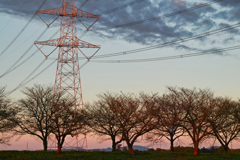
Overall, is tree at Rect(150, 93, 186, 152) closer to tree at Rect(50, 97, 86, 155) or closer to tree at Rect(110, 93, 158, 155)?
tree at Rect(110, 93, 158, 155)

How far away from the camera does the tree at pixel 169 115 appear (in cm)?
3675

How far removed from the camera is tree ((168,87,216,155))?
3528 centimetres

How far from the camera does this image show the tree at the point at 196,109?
35281 mm

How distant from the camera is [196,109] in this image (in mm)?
36406

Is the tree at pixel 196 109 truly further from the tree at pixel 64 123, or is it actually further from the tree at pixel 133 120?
the tree at pixel 64 123

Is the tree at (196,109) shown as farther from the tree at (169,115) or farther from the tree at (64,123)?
the tree at (64,123)

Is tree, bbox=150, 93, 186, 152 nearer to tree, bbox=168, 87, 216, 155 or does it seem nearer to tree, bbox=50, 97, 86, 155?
tree, bbox=168, 87, 216, 155

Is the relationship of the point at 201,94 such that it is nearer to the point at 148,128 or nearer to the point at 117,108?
the point at 148,128

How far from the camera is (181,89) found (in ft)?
130

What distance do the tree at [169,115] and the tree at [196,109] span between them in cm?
99

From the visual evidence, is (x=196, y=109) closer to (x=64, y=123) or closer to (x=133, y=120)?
(x=133, y=120)

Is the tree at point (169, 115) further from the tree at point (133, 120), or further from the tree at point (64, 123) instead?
the tree at point (64, 123)

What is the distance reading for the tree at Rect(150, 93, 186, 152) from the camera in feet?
121

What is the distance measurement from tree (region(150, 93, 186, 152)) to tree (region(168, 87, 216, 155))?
99cm
